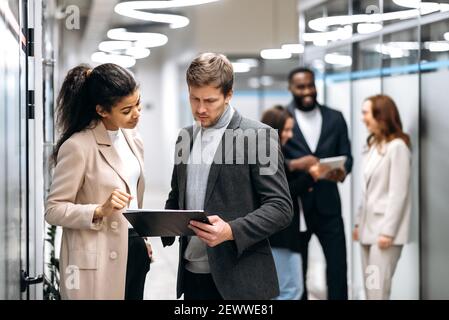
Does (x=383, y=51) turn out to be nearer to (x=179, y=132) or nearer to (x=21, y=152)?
(x=179, y=132)

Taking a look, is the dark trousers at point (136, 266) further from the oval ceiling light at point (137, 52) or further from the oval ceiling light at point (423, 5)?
the oval ceiling light at point (423, 5)

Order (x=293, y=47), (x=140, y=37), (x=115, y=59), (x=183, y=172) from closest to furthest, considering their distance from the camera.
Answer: (x=183, y=172), (x=115, y=59), (x=140, y=37), (x=293, y=47)

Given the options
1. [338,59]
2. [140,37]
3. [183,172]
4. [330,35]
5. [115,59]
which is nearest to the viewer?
[183,172]

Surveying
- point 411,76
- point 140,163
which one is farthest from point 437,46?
point 140,163

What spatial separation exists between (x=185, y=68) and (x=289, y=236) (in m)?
1.53

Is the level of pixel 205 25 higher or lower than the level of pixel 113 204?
higher

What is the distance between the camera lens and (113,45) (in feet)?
11.5

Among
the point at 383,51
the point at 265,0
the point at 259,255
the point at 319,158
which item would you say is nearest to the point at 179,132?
the point at 259,255

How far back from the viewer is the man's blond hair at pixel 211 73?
297 centimetres

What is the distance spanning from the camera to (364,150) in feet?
15.9

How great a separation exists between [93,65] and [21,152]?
552mm

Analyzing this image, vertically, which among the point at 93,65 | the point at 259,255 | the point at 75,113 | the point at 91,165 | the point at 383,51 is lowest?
the point at 259,255

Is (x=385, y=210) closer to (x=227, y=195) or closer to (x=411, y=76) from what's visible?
(x=411, y=76)

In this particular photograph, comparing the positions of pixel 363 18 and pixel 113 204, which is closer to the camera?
pixel 113 204
